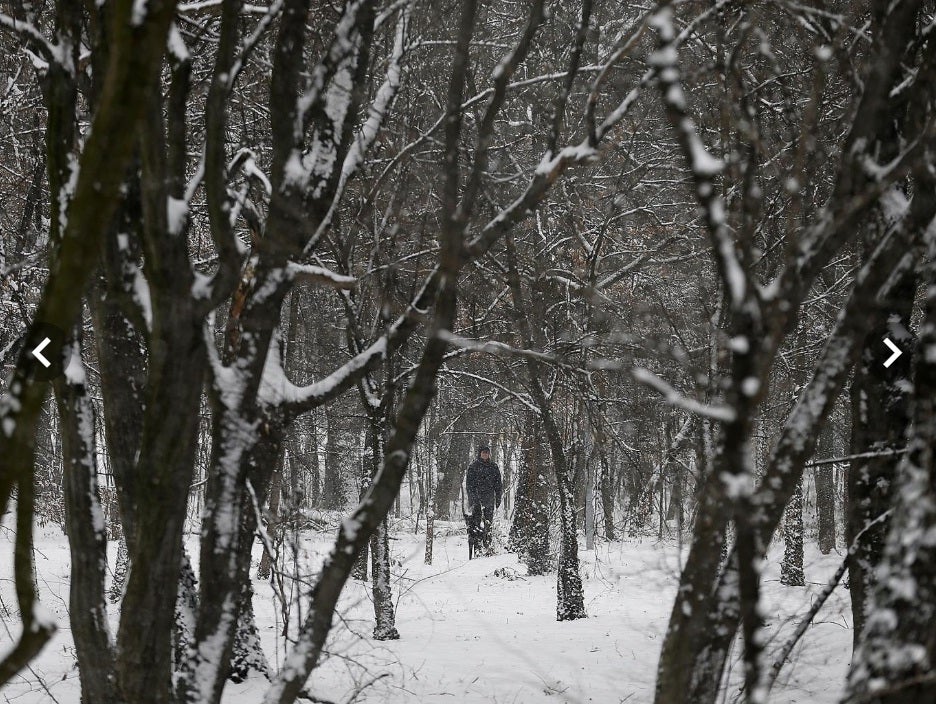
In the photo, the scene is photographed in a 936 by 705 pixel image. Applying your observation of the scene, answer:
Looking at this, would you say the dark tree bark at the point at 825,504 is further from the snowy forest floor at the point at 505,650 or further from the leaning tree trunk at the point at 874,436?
the leaning tree trunk at the point at 874,436

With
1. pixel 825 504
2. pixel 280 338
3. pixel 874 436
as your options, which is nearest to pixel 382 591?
pixel 280 338

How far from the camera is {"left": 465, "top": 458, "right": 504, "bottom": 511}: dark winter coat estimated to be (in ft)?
47.1

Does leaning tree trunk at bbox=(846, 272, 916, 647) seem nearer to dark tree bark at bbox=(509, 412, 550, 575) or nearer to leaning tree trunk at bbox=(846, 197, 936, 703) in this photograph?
leaning tree trunk at bbox=(846, 197, 936, 703)

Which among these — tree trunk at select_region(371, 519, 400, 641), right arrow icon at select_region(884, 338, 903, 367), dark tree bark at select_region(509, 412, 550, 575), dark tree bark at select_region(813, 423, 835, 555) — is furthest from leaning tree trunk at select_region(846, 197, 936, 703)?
dark tree bark at select_region(813, 423, 835, 555)

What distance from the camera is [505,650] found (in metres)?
6.59

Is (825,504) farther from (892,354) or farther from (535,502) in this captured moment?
(892,354)

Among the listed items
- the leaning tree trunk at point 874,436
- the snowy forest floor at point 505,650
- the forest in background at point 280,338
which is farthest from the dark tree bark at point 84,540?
the leaning tree trunk at point 874,436

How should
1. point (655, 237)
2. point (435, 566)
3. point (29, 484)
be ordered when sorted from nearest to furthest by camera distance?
point (29, 484), point (655, 237), point (435, 566)

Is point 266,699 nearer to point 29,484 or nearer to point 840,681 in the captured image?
point 29,484

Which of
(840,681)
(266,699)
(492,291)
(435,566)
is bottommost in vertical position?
(435,566)

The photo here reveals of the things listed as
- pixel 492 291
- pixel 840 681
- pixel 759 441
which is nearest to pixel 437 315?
pixel 840 681

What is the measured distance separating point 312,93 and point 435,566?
12476 millimetres

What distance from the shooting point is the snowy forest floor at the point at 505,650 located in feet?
16.9

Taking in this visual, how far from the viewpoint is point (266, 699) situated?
9.23 feet
